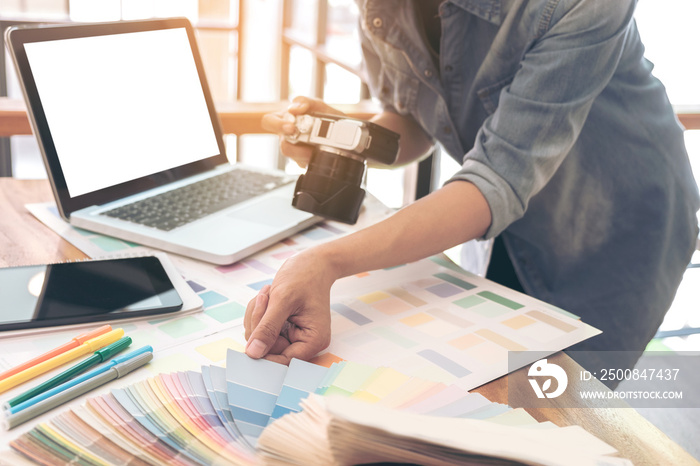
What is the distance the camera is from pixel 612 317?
105 cm

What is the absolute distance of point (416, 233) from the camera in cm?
73

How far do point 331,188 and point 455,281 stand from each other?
0.20 meters

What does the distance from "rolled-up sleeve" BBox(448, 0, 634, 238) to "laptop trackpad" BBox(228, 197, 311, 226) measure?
25 cm

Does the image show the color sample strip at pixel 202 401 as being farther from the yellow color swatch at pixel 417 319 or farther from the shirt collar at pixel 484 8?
the shirt collar at pixel 484 8

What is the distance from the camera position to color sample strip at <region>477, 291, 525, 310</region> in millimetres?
710

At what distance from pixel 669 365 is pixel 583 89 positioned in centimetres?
145

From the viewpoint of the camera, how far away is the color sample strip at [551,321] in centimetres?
66

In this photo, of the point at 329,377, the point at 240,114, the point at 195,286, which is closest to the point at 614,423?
the point at 329,377

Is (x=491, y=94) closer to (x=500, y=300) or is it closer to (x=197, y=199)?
(x=500, y=300)

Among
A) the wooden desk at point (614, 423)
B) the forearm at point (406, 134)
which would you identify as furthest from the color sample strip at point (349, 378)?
the forearm at point (406, 134)

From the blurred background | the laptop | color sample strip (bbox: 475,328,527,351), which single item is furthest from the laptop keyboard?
the blurred background

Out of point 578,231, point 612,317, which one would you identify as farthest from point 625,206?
point 612,317

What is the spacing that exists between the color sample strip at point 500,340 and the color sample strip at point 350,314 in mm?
118

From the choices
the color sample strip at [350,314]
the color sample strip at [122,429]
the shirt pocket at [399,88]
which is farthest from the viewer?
the shirt pocket at [399,88]
